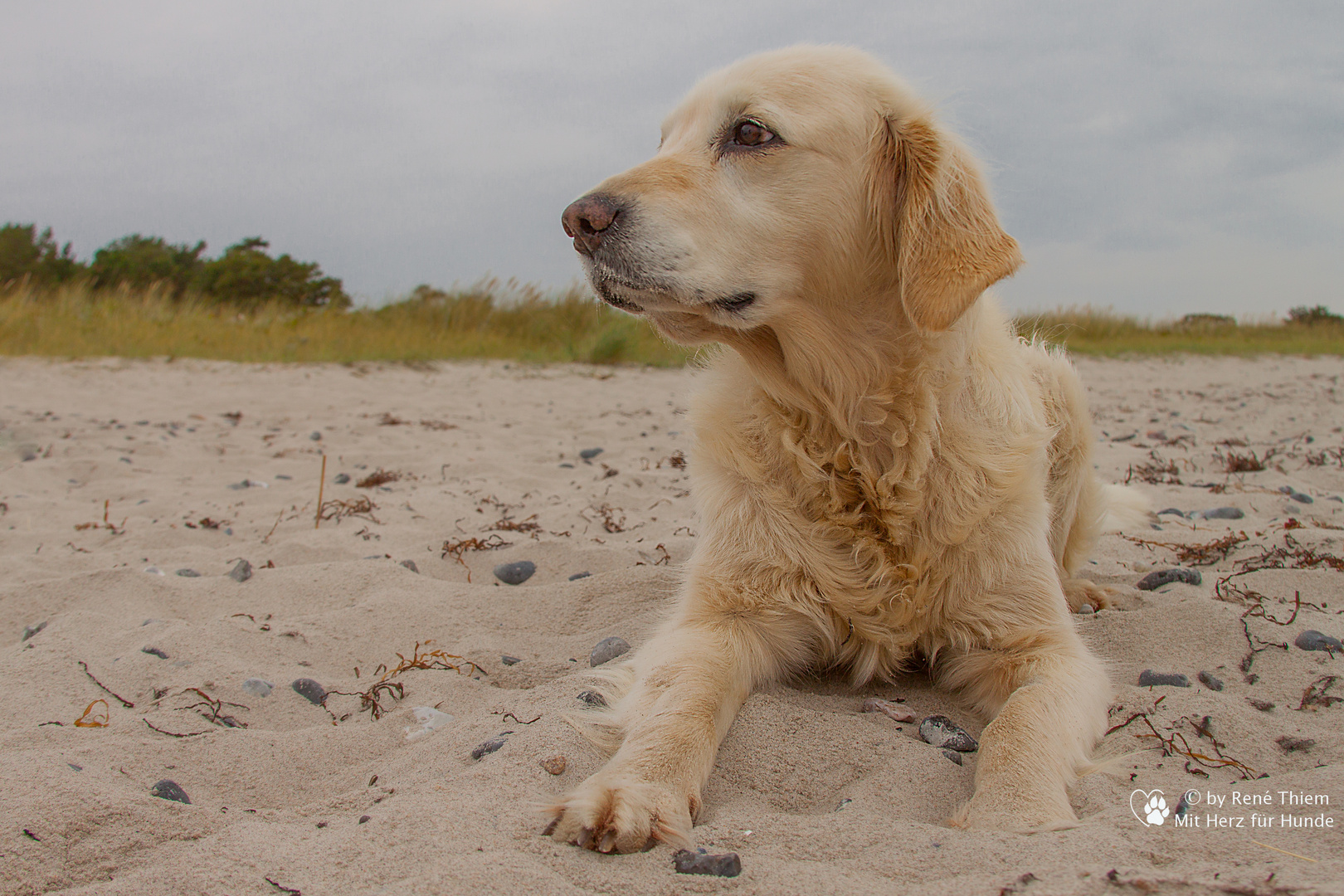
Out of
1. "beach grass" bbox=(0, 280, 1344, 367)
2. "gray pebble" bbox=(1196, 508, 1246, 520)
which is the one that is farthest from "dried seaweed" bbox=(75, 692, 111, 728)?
"beach grass" bbox=(0, 280, 1344, 367)

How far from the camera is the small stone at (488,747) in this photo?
1.99 m

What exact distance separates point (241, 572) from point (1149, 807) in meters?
3.10

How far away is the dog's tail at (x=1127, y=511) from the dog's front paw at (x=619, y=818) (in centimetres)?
336

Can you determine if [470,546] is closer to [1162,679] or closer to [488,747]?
[488,747]

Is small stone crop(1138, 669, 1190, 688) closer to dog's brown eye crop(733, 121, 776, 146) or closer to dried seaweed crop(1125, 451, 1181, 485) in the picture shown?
dog's brown eye crop(733, 121, 776, 146)

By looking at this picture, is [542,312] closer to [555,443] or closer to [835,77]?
[555,443]

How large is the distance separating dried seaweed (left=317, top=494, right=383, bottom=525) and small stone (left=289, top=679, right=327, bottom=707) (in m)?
1.75

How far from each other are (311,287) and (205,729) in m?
18.7

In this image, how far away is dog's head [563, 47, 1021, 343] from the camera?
2332mm

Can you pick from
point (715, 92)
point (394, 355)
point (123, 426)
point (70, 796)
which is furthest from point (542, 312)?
point (70, 796)

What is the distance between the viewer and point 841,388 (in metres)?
2.57

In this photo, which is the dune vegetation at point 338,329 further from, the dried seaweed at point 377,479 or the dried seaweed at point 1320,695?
the dried seaweed at point 1320,695

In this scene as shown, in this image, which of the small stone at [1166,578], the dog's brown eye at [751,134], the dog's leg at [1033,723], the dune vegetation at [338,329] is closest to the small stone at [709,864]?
the dog's leg at [1033,723]

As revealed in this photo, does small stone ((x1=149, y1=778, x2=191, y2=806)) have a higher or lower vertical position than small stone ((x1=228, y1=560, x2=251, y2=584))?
lower
